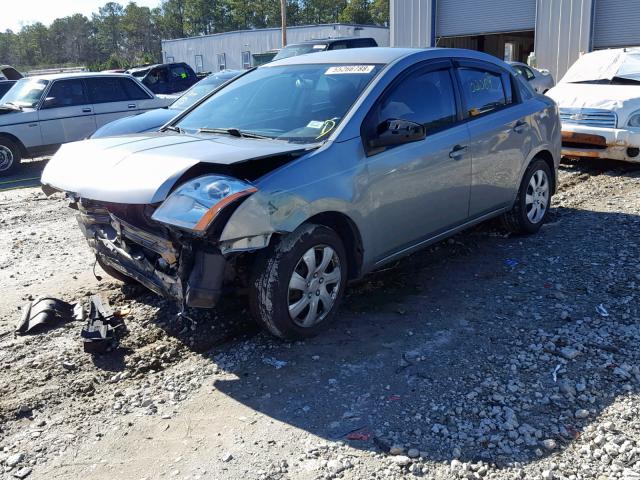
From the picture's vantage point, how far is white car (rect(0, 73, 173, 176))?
11766mm

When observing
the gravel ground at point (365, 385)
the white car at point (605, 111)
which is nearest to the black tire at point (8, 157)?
the gravel ground at point (365, 385)

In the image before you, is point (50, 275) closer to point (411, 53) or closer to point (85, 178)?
point (85, 178)

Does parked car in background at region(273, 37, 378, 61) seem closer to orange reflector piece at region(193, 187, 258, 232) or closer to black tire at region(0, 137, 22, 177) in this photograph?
black tire at region(0, 137, 22, 177)

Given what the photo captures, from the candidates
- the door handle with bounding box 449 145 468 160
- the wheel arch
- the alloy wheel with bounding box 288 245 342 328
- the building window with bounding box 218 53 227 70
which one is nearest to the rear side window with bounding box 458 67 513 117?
the door handle with bounding box 449 145 468 160

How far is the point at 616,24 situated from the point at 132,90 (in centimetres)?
1395

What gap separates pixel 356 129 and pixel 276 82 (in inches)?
43.8

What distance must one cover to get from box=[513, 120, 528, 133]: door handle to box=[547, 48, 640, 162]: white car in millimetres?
3642

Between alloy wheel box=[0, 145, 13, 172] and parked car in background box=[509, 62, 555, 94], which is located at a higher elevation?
parked car in background box=[509, 62, 555, 94]

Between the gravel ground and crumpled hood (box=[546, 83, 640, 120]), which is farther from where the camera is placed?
crumpled hood (box=[546, 83, 640, 120])

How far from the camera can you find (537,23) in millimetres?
19562

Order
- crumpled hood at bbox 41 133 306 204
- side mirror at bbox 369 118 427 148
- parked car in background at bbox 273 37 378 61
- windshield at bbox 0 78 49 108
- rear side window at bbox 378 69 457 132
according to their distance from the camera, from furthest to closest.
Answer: parked car in background at bbox 273 37 378 61 < windshield at bbox 0 78 49 108 < rear side window at bbox 378 69 457 132 < side mirror at bbox 369 118 427 148 < crumpled hood at bbox 41 133 306 204

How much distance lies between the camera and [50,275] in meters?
5.72

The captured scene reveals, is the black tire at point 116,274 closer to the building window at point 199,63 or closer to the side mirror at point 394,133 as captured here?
the side mirror at point 394,133

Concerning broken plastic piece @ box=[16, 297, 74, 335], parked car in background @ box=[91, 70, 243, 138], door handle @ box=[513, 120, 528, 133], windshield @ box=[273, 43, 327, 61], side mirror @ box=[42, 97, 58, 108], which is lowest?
broken plastic piece @ box=[16, 297, 74, 335]
